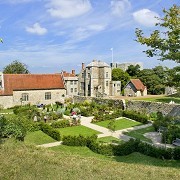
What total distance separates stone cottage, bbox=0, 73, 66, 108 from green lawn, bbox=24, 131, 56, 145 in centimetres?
1853

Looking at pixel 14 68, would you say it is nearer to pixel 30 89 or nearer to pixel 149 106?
pixel 30 89

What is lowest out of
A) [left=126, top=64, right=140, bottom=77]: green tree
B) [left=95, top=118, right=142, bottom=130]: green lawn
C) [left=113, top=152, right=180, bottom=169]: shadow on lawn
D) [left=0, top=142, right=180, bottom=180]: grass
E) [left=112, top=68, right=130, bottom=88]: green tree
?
[left=113, top=152, right=180, bottom=169]: shadow on lawn

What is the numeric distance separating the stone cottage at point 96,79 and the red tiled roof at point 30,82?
431 inches

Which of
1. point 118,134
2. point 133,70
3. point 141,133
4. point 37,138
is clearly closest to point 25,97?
point 37,138

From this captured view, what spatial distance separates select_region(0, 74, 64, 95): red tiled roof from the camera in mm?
38594

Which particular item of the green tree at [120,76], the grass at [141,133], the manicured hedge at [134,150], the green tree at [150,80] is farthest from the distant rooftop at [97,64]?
the manicured hedge at [134,150]

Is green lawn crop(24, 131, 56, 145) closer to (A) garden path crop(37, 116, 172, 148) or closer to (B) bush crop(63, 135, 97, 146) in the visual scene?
(A) garden path crop(37, 116, 172, 148)

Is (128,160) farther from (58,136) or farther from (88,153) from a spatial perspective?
(58,136)

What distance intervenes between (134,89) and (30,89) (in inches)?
1113

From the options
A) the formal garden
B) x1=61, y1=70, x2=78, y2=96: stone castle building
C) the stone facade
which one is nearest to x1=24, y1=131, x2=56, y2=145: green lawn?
the formal garden

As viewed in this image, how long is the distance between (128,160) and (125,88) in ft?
152

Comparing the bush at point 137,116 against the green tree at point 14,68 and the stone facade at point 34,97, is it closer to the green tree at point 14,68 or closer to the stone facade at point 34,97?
the stone facade at point 34,97

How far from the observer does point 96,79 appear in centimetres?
5425

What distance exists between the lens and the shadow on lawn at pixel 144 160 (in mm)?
14266
